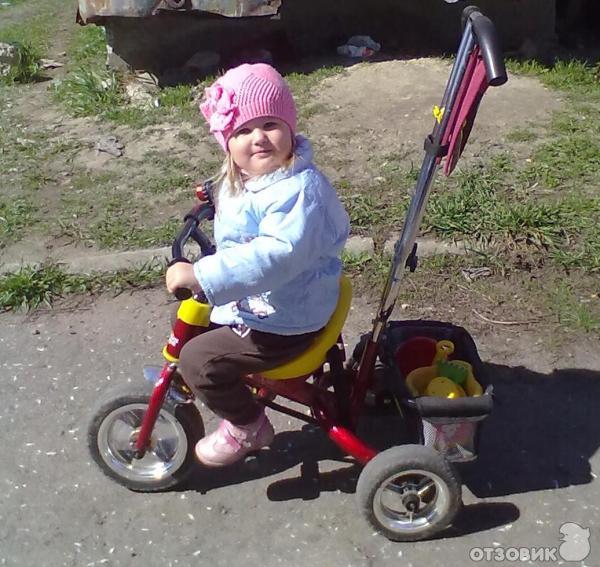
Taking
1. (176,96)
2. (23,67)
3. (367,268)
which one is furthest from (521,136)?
(23,67)

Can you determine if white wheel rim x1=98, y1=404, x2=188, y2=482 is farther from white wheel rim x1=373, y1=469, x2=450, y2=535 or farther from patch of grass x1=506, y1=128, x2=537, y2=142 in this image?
patch of grass x1=506, y1=128, x2=537, y2=142

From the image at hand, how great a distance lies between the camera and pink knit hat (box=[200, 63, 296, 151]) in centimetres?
236

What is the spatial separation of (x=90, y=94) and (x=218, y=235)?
4.15m

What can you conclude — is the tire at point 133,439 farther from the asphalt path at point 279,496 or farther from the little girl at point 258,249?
the little girl at point 258,249

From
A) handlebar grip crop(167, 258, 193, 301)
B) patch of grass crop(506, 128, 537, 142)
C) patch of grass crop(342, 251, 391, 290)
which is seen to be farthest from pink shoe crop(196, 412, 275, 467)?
patch of grass crop(506, 128, 537, 142)

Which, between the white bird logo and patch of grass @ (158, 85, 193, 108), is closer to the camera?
the white bird logo

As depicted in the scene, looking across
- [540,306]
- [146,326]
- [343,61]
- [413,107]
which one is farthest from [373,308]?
[343,61]

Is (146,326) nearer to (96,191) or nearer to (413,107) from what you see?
(96,191)

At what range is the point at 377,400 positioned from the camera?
3014 millimetres

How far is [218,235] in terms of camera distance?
2562 millimetres

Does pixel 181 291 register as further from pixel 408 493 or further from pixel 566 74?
pixel 566 74

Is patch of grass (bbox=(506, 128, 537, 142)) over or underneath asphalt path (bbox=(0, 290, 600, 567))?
over

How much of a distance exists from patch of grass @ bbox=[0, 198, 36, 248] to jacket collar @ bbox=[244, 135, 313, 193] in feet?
8.30

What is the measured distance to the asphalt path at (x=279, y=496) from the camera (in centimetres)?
277
